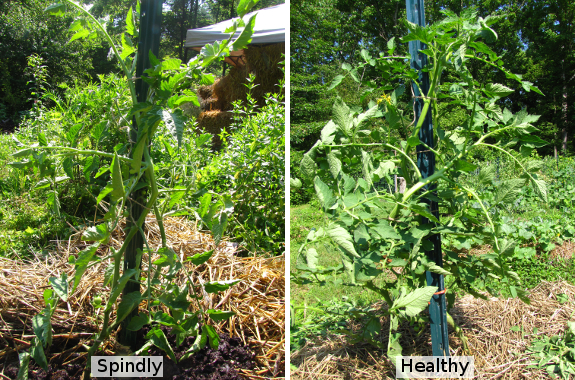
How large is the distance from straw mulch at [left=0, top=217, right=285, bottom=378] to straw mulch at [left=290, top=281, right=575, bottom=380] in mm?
208

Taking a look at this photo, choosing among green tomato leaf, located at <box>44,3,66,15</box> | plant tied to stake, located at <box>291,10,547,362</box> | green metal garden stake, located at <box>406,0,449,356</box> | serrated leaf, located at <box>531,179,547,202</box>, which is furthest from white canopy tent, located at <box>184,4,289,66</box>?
serrated leaf, located at <box>531,179,547,202</box>

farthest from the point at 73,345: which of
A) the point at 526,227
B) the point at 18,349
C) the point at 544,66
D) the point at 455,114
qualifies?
the point at 544,66

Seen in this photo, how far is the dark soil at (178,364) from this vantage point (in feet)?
4.01

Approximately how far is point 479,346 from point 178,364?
4.11 ft

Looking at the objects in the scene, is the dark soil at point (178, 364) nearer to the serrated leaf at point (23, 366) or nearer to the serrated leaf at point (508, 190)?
the serrated leaf at point (23, 366)

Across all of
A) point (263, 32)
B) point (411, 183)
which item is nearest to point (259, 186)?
point (411, 183)

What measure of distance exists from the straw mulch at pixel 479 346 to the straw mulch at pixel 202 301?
21cm

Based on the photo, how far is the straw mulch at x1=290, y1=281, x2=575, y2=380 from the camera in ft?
4.77

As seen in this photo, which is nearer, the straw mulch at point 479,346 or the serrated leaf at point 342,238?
the serrated leaf at point 342,238

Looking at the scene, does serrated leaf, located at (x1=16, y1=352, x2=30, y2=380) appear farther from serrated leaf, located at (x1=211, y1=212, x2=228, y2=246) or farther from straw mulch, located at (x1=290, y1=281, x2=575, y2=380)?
Result: straw mulch, located at (x1=290, y1=281, x2=575, y2=380)

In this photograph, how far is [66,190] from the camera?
2525mm

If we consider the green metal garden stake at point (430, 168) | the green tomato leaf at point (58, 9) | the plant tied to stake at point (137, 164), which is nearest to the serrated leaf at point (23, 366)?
the plant tied to stake at point (137, 164)

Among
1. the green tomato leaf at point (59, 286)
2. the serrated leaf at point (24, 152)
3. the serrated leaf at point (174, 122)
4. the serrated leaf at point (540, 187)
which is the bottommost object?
the green tomato leaf at point (59, 286)

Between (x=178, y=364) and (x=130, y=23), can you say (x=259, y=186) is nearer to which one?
(x=178, y=364)
